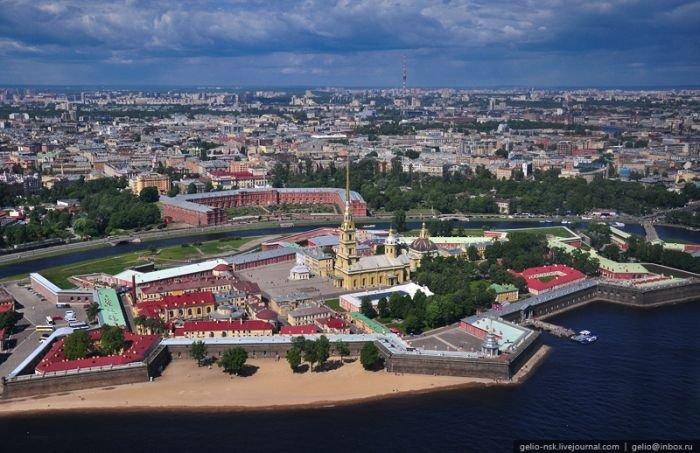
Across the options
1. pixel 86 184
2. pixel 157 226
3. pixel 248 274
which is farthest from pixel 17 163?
pixel 248 274

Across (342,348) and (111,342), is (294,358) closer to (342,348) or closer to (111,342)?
(342,348)

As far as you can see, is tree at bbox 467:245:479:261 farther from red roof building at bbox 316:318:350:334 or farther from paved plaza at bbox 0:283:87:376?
paved plaza at bbox 0:283:87:376

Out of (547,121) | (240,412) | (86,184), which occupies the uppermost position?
(547,121)

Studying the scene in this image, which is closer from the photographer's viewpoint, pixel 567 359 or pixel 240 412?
pixel 240 412

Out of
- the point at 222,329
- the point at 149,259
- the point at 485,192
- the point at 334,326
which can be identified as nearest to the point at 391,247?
the point at 334,326

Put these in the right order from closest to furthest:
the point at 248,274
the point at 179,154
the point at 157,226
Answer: the point at 248,274 → the point at 157,226 → the point at 179,154

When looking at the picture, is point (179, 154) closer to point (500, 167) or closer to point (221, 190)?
point (221, 190)

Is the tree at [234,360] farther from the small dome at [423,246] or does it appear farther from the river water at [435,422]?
the small dome at [423,246]
